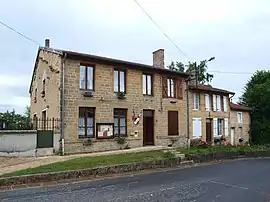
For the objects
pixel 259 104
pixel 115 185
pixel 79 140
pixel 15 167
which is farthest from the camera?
pixel 259 104

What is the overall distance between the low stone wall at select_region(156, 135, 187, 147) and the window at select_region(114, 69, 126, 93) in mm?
4623

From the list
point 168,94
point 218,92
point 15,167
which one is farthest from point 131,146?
point 218,92

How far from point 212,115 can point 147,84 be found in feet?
28.3

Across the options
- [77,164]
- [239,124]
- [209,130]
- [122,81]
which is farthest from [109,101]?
[239,124]

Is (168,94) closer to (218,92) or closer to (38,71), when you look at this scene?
(218,92)

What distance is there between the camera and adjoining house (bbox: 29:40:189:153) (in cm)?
1692

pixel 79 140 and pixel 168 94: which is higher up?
pixel 168 94

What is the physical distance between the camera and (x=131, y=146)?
19344 mm

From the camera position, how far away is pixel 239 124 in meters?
30.3

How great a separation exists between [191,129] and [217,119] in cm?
471

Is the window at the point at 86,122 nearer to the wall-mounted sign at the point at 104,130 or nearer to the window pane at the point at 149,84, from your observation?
the wall-mounted sign at the point at 104,130

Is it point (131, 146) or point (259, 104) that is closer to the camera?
point (131, 146)

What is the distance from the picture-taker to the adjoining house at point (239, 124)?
29328 mm

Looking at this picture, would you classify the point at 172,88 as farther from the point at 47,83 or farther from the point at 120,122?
the point at 47,83
